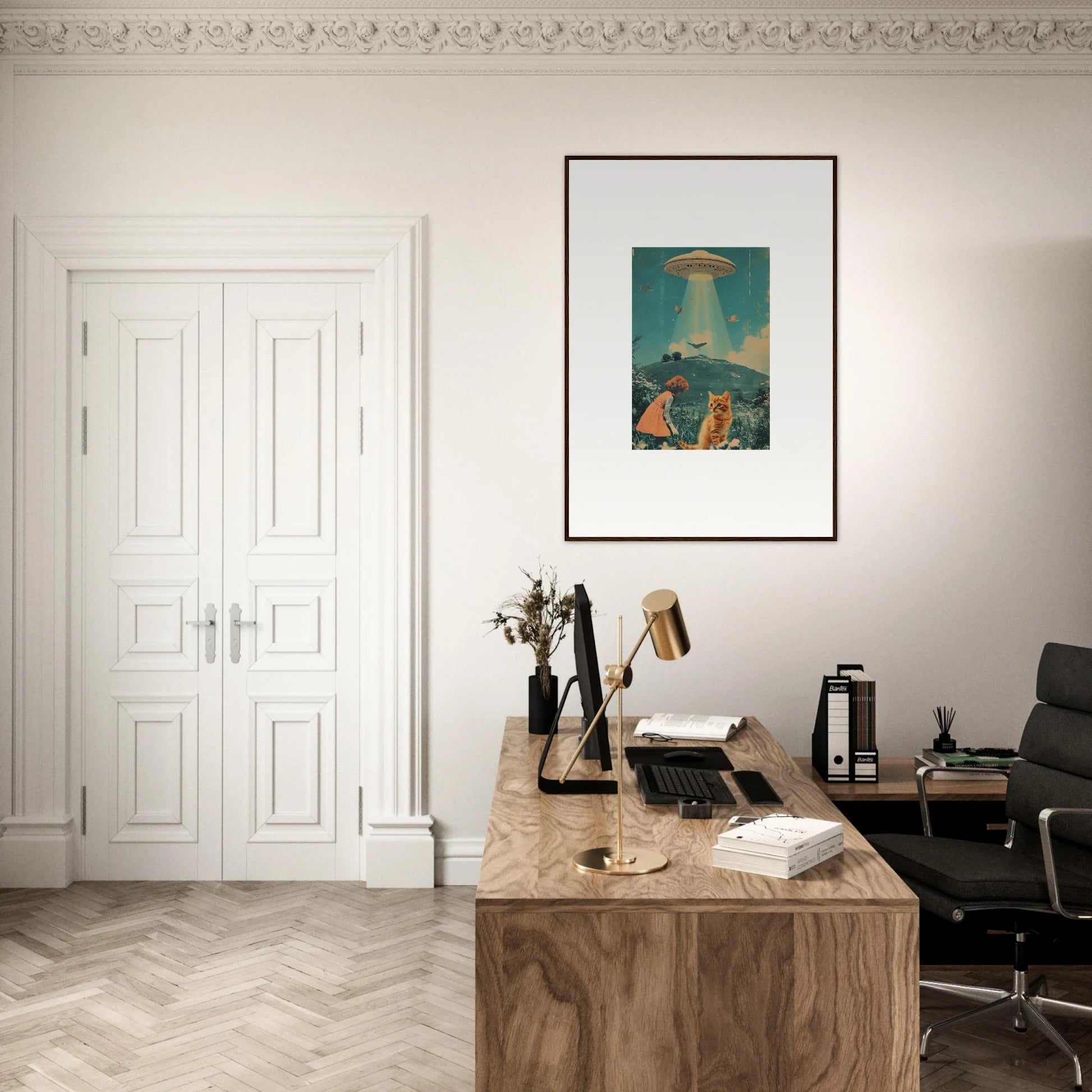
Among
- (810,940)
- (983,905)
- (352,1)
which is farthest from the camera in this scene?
(352,1)

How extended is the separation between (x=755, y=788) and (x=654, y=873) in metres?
0.68

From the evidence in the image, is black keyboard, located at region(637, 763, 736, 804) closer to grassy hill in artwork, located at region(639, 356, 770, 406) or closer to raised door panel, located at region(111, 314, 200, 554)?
grassy hill in artwork, located at region(639, 356, 770, 406)

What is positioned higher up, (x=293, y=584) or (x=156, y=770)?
(x=293, y=584)

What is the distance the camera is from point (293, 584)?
4.05m

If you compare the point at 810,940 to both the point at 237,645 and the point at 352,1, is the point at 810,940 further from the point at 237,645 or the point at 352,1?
the point at 352,1

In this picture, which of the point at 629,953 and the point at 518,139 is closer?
the point at 629,953

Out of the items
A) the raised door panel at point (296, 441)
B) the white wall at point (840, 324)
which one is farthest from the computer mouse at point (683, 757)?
the raised door panel at point (296, 441)

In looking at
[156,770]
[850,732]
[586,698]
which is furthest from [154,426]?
[850,732]

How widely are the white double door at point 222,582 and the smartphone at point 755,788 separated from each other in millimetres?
1874

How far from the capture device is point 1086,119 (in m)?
3.93

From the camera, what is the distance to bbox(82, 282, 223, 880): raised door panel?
13.2 feet

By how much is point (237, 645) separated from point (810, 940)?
282 centimetres

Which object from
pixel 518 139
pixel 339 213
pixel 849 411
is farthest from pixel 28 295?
pixel 849 411

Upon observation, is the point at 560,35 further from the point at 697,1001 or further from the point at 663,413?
the point at 697,1001
